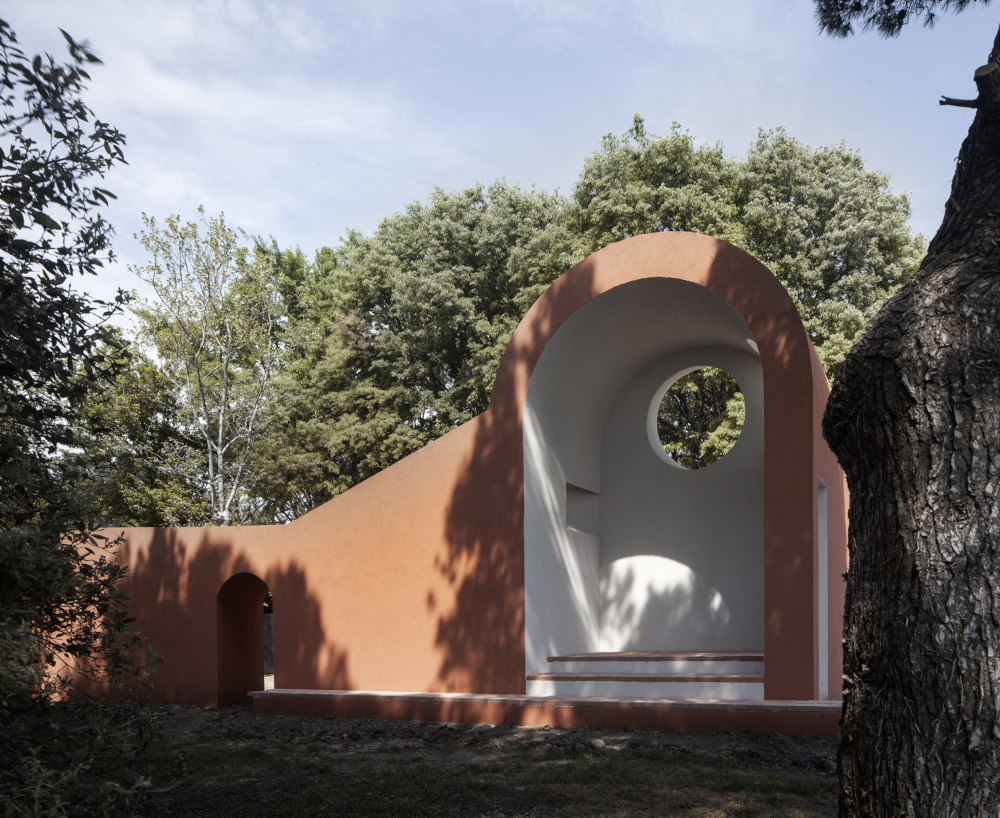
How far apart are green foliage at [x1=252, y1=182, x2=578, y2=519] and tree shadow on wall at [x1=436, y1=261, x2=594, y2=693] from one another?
9.07 metres

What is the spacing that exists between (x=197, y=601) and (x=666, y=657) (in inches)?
231

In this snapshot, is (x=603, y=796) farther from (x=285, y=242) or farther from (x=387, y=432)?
(x=285, y=242)

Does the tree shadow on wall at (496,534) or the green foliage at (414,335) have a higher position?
the green foliage at (414,335)

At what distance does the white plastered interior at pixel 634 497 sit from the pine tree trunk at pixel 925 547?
5555mm

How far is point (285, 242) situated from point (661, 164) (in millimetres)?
14054

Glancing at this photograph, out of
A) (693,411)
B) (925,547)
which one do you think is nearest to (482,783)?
(925,547)

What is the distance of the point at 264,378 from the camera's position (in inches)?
697

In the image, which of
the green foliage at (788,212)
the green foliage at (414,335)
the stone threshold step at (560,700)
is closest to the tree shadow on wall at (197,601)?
the stone threshold step at (560,700)

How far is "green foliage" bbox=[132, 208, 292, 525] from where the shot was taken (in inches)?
662

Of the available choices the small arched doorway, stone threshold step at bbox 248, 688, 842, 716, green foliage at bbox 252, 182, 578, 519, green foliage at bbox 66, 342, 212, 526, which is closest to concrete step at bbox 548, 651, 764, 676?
stone threshold step at bbox 248, 688, 842, 716

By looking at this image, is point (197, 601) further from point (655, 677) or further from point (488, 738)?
point (655, 677)

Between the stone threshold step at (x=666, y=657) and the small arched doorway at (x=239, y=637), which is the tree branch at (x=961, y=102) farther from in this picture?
the small arched doorway at (x=239, y=637)

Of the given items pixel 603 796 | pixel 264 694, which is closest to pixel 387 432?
pixel 264 694

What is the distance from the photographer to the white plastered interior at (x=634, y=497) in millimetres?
8766
